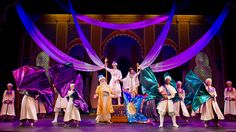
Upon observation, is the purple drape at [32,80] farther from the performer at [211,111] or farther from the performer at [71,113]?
the performer at [211,111]

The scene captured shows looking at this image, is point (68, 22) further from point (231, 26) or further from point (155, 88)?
point (231, 26)

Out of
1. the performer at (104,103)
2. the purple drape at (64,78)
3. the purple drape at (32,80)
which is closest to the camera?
the purple drape at (32,80)

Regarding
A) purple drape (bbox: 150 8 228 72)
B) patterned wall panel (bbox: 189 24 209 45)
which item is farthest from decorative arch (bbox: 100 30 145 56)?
purple drape (bbox: 150 8 228 72)

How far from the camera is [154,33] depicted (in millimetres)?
10117

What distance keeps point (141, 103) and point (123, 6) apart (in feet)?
12.3

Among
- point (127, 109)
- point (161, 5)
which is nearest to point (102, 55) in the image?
point (161, 5)

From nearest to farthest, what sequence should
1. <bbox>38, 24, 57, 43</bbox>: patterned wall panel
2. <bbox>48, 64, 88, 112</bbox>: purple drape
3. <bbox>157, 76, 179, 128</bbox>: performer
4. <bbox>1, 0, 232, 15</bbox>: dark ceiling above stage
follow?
<bbox>157, 76, 179, 128</bbox>: performer, <bbox>48, 64, 88, 112</bbox>: purple drape, <bbox>1, 0, 232, 15</bbox>: dark ceiling above stage, <bbox>38, 24, 57, 43</bbox>: patterned wall panel

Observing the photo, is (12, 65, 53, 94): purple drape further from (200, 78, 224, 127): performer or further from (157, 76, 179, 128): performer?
(200, 78, 224, 127): performer

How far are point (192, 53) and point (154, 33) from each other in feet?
10.8

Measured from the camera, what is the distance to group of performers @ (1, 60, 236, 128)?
6.02 m

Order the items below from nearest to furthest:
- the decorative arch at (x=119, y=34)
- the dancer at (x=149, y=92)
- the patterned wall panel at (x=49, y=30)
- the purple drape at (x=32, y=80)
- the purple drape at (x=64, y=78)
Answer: the purple drape at (x=32, y=80) → the dancer at (x=149, y=92) → the purple drape at (x=64, y=78) → the decorative arch at (x=119, y=34) → the patterned wall panel at (x=49, y=30)

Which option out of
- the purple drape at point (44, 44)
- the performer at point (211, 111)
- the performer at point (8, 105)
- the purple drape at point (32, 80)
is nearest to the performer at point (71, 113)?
the purple drape at point (32, 80)

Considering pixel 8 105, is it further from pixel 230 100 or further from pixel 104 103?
pixel 230 100

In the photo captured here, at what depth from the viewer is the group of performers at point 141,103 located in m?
6.02
